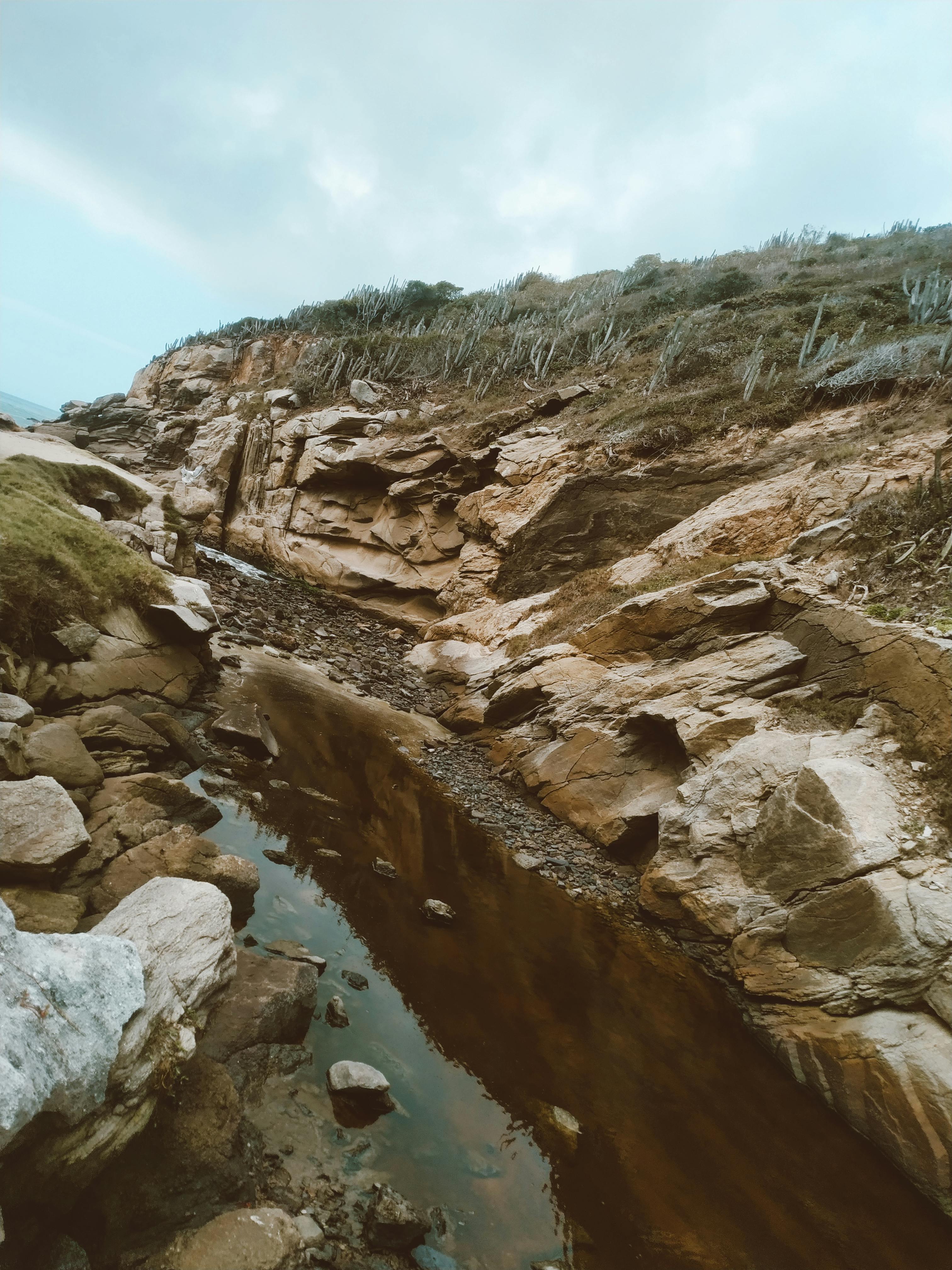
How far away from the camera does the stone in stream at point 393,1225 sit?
441cm

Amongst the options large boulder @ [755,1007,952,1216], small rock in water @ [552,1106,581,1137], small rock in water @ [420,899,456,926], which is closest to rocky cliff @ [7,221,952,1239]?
large boulder @ [755,1007,952,1216]

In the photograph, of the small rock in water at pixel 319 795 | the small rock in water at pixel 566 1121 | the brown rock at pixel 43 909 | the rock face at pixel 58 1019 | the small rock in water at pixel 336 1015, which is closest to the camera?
the rock face at pixel 58 1019

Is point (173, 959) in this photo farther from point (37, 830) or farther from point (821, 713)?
point (821, 713)

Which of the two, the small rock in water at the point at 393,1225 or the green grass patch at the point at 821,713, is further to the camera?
the green grass patch at the point at 821,713

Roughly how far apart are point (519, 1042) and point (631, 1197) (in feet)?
5.90

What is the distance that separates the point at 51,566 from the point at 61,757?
5.21 m

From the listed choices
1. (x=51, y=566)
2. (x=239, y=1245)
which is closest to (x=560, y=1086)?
(x=239, y=1245)

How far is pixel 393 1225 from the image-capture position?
4422mm

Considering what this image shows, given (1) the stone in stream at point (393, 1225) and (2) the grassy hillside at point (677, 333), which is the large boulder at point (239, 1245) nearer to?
(1) the stone in stream at point (393, 1225)

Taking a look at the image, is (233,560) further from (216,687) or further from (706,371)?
(706,371)

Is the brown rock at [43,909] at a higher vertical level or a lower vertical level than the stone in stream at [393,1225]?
higher

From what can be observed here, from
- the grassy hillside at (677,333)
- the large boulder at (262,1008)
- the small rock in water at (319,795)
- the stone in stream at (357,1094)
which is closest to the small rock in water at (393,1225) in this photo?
the stone in stream at (357,1094)

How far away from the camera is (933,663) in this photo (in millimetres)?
9969

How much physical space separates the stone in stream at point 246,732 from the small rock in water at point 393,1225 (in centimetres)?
864
